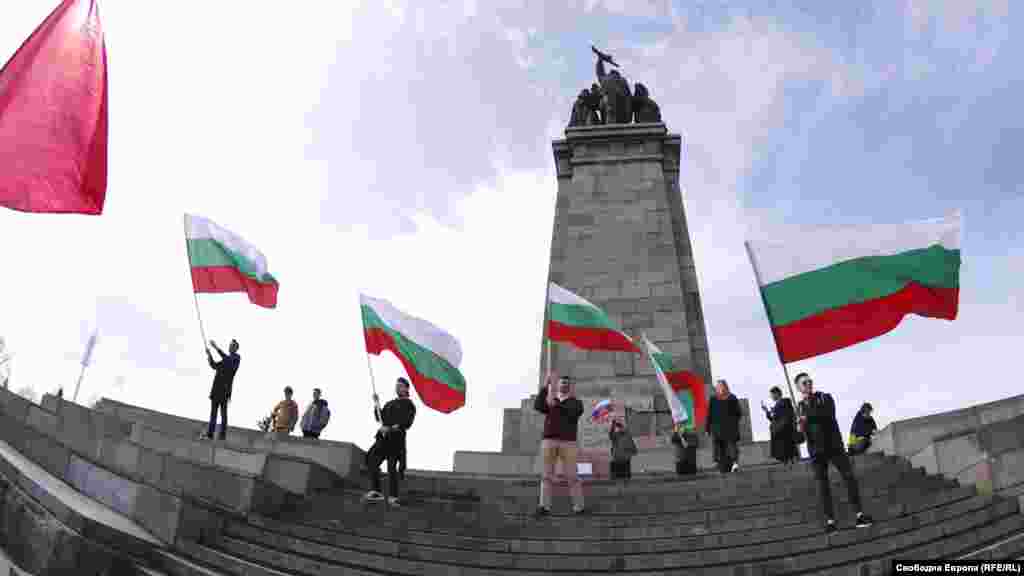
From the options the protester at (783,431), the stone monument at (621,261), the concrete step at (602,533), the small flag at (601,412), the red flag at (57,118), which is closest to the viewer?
the red flag at (57,118)

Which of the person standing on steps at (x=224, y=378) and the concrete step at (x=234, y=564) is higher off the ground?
the person standing on steps at (x=224, y=378)

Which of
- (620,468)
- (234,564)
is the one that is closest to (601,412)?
(620,468)

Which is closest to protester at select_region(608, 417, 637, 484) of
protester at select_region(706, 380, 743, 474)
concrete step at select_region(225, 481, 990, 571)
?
protester at select_region(706, 380, 743, 474)

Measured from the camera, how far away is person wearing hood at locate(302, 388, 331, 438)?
13320 millimetres

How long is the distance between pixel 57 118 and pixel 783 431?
9.08 m

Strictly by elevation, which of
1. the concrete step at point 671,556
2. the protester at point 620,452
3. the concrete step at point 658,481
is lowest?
the concrete step at point 671,556

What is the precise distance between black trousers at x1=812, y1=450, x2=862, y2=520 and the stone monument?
240 inches

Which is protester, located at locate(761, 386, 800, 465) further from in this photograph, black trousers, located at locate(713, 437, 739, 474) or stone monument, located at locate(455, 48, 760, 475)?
stone monument, located at locate(455, 48, 760, 475)

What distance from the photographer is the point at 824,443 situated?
23.8ft

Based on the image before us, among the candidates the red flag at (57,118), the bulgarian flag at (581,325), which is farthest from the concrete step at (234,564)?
the bulgarian flag at (581,325)

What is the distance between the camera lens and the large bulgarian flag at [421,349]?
1092 cm

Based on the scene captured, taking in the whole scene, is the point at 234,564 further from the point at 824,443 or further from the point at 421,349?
the point at 824,443

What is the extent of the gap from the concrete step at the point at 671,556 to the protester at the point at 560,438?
1506mm

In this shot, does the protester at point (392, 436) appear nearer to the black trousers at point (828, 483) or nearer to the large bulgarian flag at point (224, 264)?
the large bulgarian flag at point (224, 264)
